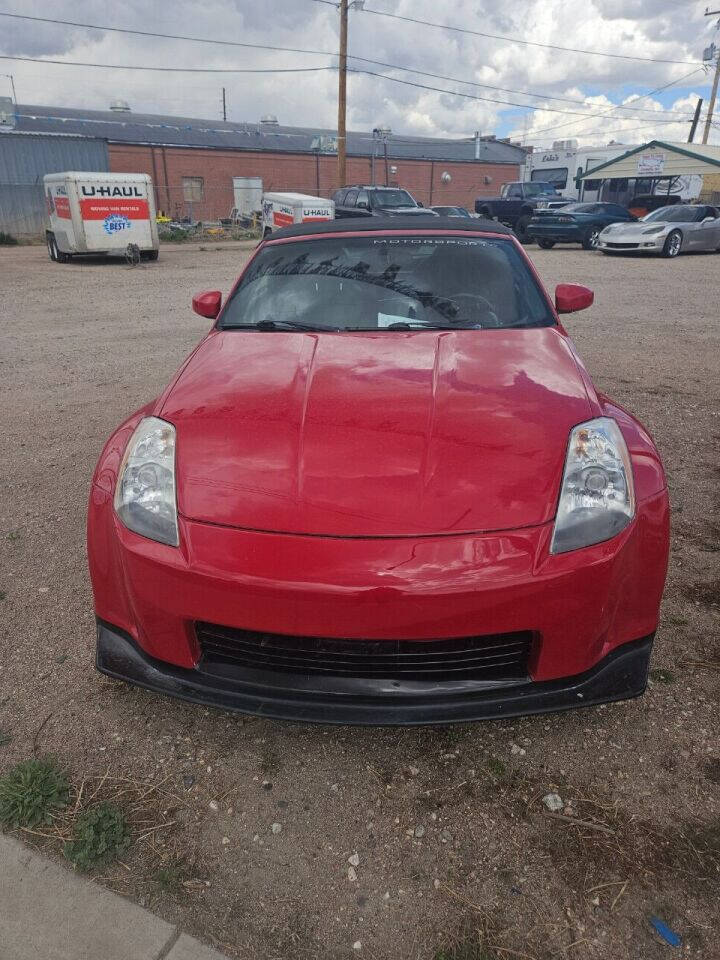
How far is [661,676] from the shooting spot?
2.40 meters

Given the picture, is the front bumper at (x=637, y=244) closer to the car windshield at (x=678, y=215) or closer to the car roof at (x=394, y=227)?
the car windshield at (x=678, y=215)

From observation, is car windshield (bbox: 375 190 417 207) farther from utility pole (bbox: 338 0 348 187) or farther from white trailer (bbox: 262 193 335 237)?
utility pole (bbox: 338 0 348 187)

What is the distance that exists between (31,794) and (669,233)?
62.5 ft

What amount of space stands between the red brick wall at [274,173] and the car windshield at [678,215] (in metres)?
17.9

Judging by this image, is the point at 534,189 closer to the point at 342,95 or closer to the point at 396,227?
the point at 342,95

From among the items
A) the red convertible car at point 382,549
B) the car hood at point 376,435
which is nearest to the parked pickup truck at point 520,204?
the car hood at point 376,435

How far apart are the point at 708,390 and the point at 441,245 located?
3.74 m

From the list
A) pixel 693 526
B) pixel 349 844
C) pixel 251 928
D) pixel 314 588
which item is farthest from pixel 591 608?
pixel 693 526

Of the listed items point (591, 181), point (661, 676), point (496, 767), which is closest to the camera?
point (496, 767)

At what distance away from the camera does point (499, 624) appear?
1.75m

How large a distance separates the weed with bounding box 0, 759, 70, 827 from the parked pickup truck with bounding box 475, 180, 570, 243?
927 inches

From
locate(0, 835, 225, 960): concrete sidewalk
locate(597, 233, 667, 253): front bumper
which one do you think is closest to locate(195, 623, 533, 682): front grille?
locate(0, 835, 225, 960): concrete sidewalk

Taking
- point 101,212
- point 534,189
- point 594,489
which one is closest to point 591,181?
point 534,189

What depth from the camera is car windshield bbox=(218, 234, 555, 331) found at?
9.91ft
